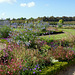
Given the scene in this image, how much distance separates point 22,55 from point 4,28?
21.9ft

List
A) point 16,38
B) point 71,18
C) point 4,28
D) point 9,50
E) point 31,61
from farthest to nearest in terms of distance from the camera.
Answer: point 71,18 → point 4,28 → point 16,38 → point 9,50 → point 31,61

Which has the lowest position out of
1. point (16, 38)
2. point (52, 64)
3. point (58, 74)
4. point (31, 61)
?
Answer: point (58, 74)

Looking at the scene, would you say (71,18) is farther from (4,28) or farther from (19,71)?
(19,71)

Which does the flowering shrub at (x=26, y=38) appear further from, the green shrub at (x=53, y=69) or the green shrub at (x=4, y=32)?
the green shrub at (x=4, y=32)

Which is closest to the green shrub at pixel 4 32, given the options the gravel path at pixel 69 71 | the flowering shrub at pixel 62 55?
the flowering shrub at pixel 62 55

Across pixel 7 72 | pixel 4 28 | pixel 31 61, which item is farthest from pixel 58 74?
pixel 4 28

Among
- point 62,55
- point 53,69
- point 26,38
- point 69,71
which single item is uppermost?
point 26,38

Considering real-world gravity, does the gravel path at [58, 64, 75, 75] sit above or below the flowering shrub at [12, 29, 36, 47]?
below

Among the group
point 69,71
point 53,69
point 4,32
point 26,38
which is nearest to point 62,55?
point 69,71

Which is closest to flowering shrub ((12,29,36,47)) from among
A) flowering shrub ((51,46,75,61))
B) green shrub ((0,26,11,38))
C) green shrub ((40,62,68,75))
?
flowering shrub ((51,46,75,61))

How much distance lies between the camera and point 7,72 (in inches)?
143

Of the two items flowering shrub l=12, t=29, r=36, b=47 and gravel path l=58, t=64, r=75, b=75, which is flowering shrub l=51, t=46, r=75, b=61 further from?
flowering shrub l=12, t=29, r=36, b=47

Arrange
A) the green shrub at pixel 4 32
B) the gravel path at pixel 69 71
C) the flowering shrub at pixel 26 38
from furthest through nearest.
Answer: the green shrub at pixel 4 32 → the flowering shrub at pixel 26 38 → the gravel path at pixel 69 71

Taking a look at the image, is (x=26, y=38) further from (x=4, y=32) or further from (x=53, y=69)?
(x=4, y=32)
